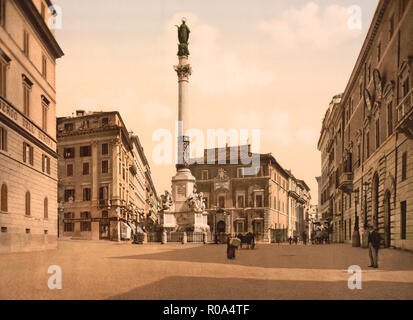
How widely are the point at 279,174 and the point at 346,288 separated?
Answer: 246 feet

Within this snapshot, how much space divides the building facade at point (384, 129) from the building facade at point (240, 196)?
30.9 m

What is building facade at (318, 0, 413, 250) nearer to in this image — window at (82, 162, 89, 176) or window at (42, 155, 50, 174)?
window at (42, 155, 50, 174)

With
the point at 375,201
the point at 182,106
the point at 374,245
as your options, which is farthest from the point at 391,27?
the point at 182,106

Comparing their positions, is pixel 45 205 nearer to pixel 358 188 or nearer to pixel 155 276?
pixel 155 276

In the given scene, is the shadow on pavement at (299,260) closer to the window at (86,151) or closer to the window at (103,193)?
the window at (103,193)

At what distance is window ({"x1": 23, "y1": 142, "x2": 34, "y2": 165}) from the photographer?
25003mm

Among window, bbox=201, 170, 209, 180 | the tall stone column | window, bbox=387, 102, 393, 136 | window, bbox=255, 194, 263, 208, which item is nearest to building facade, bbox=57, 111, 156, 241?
the tall stone column

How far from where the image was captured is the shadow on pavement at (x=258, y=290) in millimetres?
9977

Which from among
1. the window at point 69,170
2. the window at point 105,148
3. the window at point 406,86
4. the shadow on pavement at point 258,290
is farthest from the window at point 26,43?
the window at point 69,170

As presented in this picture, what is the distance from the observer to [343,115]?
4875 centimetres

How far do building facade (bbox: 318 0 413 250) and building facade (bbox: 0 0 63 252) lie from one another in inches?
686

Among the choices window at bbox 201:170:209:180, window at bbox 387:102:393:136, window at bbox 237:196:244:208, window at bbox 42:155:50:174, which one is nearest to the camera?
window at bbox 387:102:393:136
